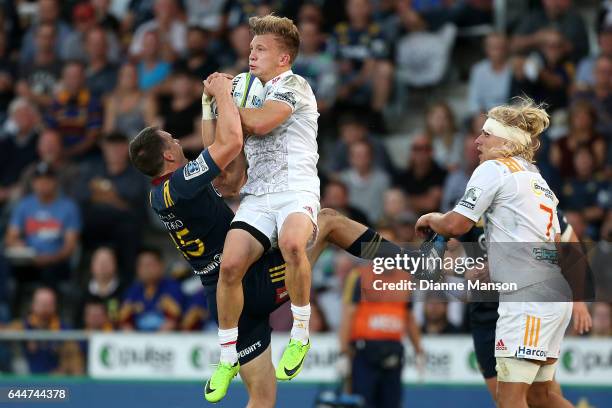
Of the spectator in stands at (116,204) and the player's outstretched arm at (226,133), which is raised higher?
the player's outstretched arm at (226,133)

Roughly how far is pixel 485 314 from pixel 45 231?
7.72 metres

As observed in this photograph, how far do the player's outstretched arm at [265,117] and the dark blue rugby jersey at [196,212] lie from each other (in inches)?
13.1

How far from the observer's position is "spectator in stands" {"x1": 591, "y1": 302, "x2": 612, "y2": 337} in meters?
13.0

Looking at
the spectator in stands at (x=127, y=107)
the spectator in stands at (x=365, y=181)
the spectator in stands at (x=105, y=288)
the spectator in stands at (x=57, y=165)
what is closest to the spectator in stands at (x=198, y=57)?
the spectator in stands at (x=127, y=107)

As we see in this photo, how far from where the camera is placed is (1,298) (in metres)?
15.2

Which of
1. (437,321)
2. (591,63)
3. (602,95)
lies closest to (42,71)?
(437,321)

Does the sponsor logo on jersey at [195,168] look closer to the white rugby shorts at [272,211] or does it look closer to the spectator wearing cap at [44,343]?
the white rugby shorts at [272,211]

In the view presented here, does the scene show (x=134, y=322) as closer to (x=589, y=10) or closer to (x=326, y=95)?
(x=326, y=95)

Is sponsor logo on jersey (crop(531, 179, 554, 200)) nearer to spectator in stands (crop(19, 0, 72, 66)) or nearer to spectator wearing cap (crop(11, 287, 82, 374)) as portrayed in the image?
spectator wearing cap (crop(11, 287, 82, 374))

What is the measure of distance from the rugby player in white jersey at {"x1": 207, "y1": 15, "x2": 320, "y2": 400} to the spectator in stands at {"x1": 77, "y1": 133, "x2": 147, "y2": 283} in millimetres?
7023

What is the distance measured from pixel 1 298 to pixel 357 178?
4487 millimetres

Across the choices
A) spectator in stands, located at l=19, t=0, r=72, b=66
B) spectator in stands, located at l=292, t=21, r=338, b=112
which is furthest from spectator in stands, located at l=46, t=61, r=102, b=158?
spectator in stands, located at l=292, t=21, r=338, b=112

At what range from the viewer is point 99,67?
676 inches

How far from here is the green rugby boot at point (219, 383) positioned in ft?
27.3
